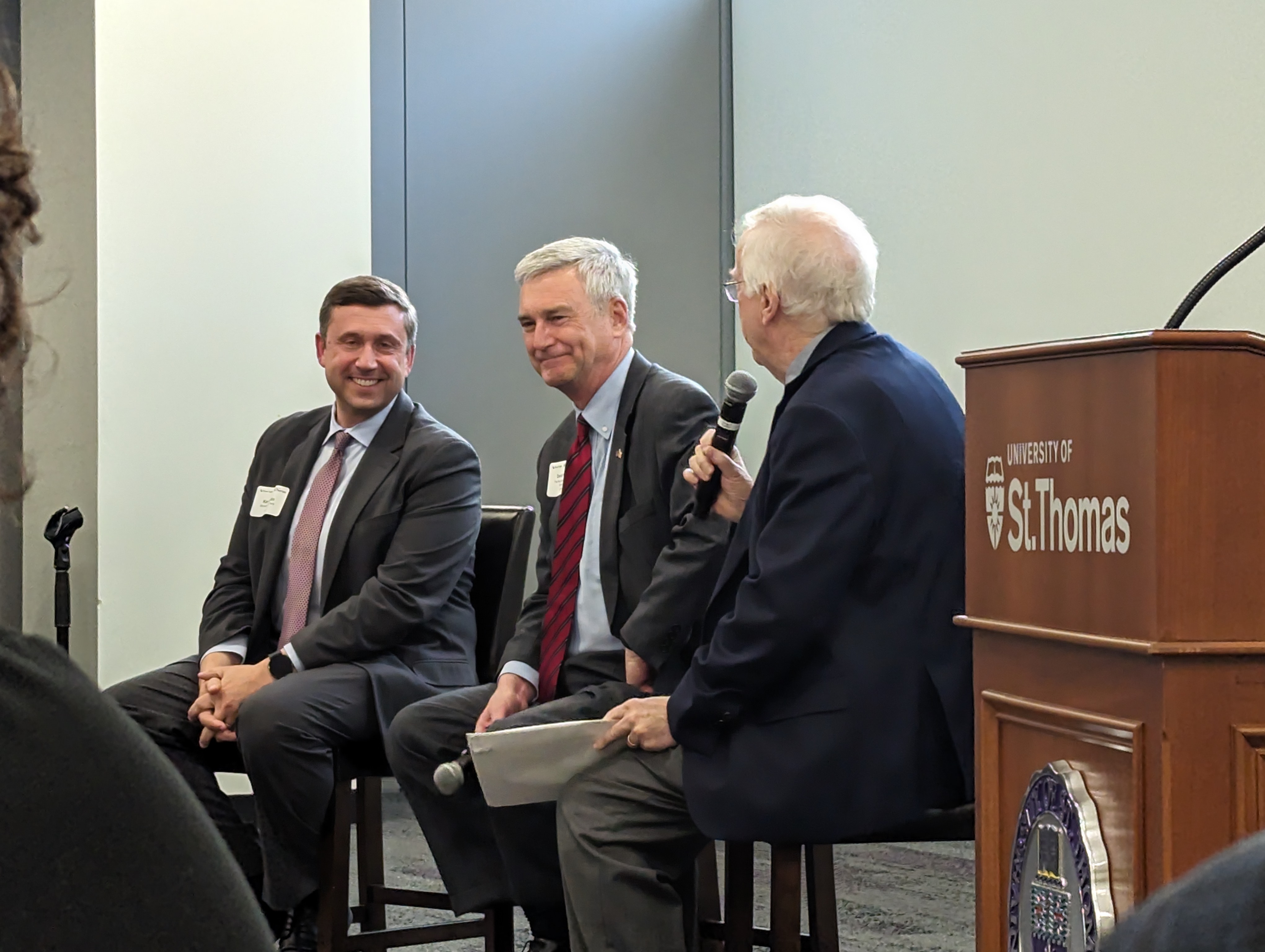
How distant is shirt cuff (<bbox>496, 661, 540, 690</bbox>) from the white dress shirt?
499mm

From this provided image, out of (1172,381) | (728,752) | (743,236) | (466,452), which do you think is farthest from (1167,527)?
(466,452)

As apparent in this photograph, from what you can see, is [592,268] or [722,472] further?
[592,268]

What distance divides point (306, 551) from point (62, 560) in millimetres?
1316

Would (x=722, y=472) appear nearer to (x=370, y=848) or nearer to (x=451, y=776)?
(x=451, y=776)

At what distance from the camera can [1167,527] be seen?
146cm

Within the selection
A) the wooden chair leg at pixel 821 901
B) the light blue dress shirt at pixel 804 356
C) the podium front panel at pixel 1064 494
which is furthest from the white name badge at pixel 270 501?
the podium front panel at pixel 1064 494

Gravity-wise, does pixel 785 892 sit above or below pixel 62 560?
below

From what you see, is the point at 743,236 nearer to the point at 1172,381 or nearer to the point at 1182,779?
the point at 1172,381

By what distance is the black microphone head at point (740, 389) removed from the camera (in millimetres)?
2248

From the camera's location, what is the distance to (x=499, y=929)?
2.81 m

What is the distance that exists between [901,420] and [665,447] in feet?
2.19

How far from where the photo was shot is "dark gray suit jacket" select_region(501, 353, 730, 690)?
2.60 m

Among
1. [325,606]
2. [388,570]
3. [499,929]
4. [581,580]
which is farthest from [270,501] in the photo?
[499,929]

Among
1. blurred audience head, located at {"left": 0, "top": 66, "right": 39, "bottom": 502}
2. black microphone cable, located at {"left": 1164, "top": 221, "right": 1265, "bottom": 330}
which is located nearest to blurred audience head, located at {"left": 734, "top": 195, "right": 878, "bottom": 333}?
black microphone cable, located at {"left": 1164, "top": 221, "right": 1265, "bottom": 330}
